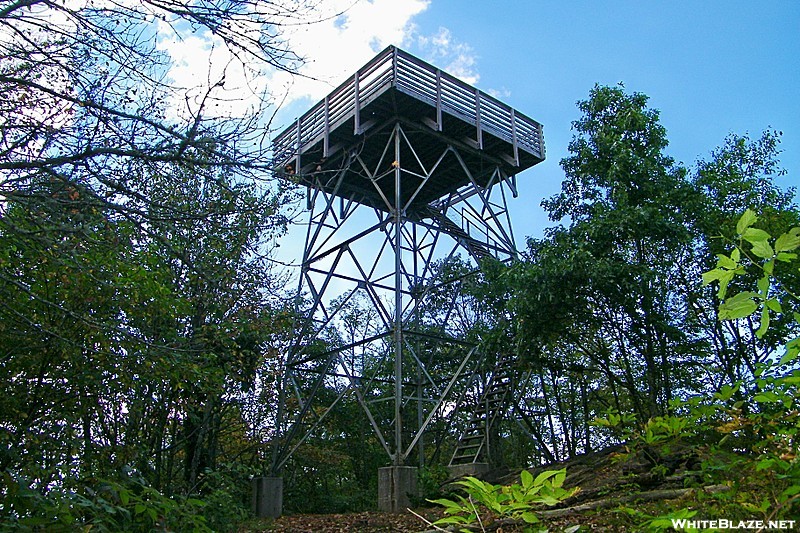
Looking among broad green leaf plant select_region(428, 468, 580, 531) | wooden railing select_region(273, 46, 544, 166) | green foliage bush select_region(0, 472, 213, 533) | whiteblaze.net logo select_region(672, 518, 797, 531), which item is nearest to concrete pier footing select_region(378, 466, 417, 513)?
wooden railing select_region(273, 46, 544, 166)

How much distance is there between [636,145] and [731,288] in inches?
113

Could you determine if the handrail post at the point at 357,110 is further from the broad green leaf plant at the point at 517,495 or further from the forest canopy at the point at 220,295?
the broad green leaf plant at the point at 517,495

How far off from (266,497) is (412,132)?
26.9 feet

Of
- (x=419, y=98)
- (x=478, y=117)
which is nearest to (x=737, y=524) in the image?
(x=419, y=98)

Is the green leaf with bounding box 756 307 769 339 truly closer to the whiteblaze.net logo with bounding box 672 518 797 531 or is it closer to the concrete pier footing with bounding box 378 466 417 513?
the whiteblaze.net logo with bounding box 672 518 797 531

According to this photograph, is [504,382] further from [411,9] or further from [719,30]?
[411,9]

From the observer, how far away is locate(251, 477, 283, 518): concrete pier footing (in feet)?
45.9

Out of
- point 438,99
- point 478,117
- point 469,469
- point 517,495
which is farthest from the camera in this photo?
point 478,117

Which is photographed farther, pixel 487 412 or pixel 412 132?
pixel 412 132

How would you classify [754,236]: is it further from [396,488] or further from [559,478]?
[396,488]

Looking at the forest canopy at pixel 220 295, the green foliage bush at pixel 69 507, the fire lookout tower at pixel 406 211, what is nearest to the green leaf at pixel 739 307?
the forest canopy at pixel 220 295

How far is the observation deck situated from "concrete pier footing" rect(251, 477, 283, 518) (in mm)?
6321

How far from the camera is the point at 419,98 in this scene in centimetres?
1327

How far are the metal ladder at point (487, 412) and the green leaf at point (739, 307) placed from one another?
37.0ft
